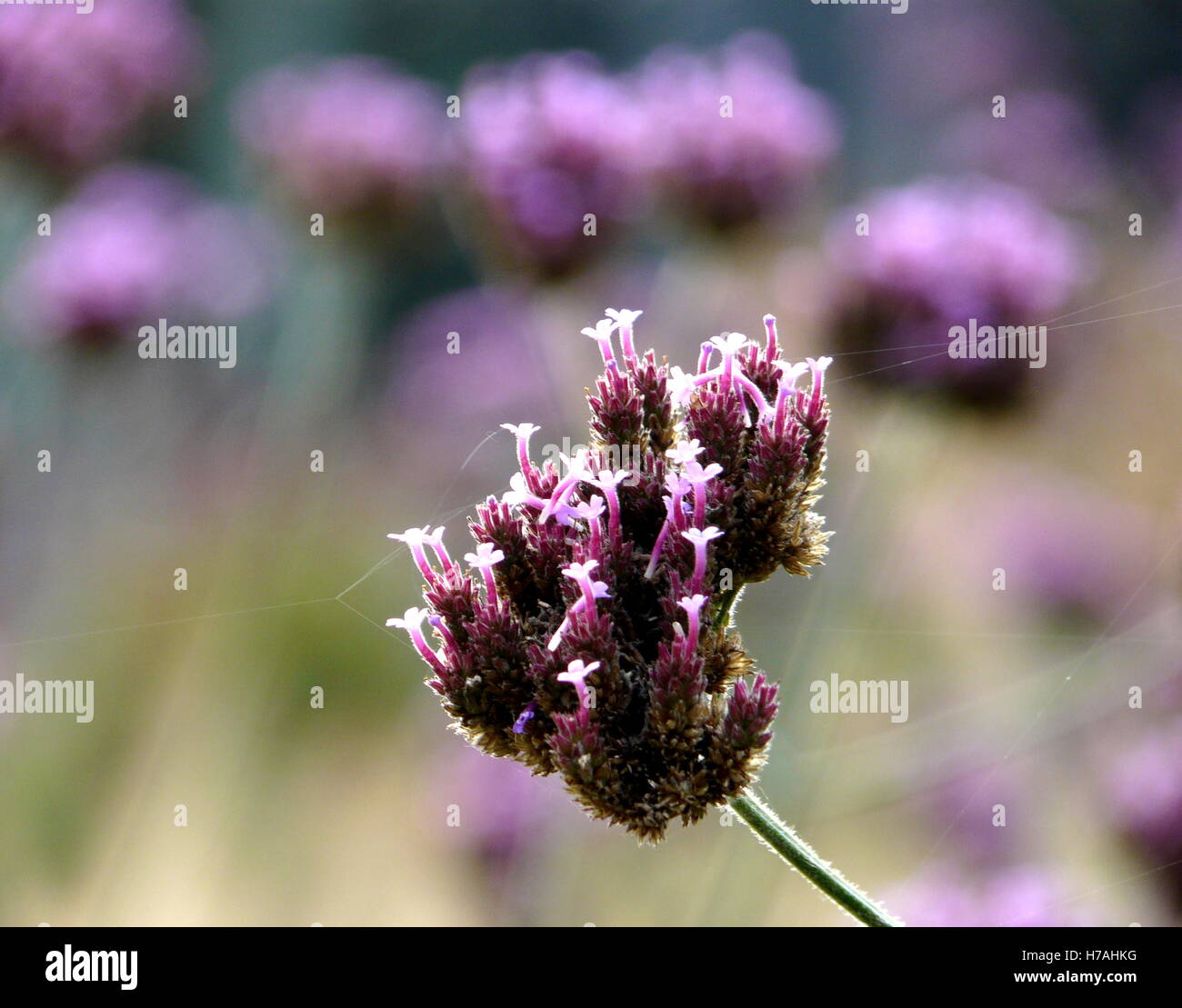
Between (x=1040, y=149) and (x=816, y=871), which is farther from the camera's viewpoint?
(x=1040, y=149)

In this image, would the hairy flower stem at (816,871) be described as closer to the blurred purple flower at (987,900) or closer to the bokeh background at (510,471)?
the bokeh background at (510,471)

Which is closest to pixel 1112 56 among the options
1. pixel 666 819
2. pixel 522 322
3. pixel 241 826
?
pixel 522 322

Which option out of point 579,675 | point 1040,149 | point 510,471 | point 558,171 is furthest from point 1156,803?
point 1040,149

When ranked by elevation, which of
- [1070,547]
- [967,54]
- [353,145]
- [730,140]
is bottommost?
[1070,547]

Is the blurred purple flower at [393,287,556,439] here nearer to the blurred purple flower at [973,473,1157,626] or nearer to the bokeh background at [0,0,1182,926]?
the bokeh background at [0,0,1182,926]

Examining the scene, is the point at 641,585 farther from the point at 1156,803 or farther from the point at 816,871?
the point at 1156,803

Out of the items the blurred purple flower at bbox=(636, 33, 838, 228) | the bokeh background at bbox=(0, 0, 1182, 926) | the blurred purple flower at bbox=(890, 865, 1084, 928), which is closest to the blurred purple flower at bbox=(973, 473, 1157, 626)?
the bokeh background at bbox=(0, 0, 1182, 926)

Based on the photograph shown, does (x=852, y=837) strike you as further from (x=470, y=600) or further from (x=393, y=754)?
(x=470, y=600)
